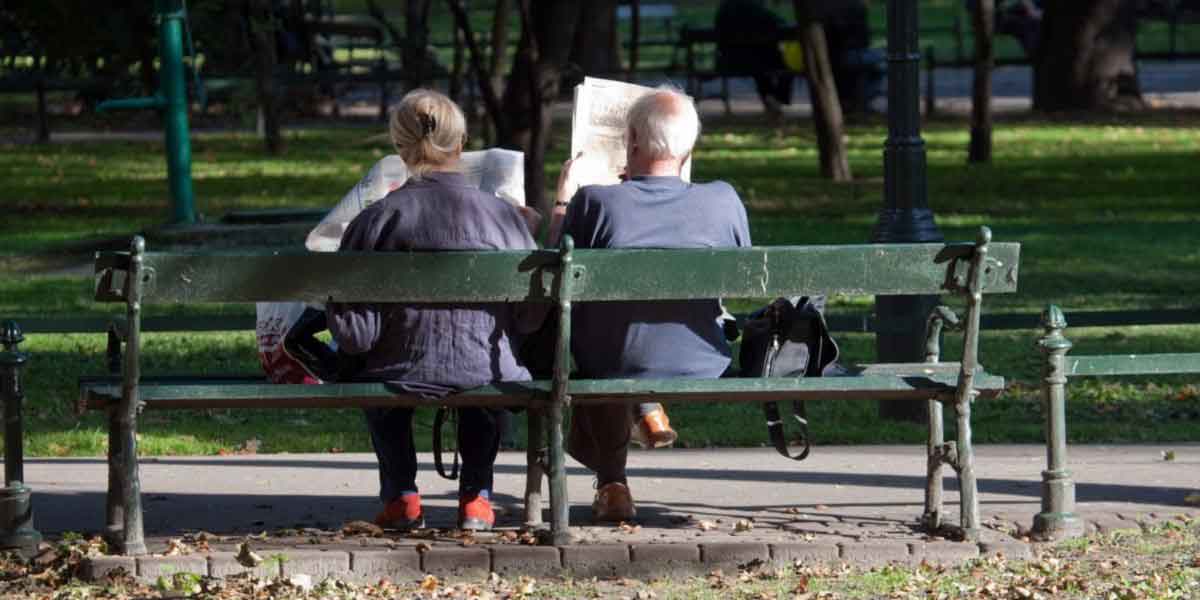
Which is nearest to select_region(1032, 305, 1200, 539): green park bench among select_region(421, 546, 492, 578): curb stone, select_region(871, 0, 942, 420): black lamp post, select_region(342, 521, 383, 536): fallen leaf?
select_region(421, 546, 492, 578): curb stone

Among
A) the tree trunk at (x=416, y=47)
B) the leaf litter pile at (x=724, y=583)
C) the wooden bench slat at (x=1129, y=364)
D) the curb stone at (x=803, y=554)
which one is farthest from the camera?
the tree trunk at (x=416, y=47)

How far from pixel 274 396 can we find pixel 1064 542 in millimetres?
2307

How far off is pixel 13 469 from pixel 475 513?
51.7 inches

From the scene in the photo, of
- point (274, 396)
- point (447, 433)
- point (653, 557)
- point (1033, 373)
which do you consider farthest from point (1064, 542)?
point (1033, 373)

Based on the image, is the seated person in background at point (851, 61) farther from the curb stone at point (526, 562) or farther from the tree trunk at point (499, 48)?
the curb stone at point (526, 562)

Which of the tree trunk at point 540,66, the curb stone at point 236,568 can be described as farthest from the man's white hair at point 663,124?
the tree trunk at point 540,66

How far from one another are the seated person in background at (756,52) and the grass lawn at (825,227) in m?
1.46

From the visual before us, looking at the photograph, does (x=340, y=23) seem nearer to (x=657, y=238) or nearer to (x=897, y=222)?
(x=897, y=222)

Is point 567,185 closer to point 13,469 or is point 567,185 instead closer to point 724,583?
point 724,583

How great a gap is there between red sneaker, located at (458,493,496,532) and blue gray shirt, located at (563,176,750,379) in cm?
50

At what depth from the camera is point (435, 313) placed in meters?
5.91

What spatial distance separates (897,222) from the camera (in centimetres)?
859

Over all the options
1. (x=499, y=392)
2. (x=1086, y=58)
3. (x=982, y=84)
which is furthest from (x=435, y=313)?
(x=1086, y=58)

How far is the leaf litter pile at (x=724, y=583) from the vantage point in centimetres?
554
